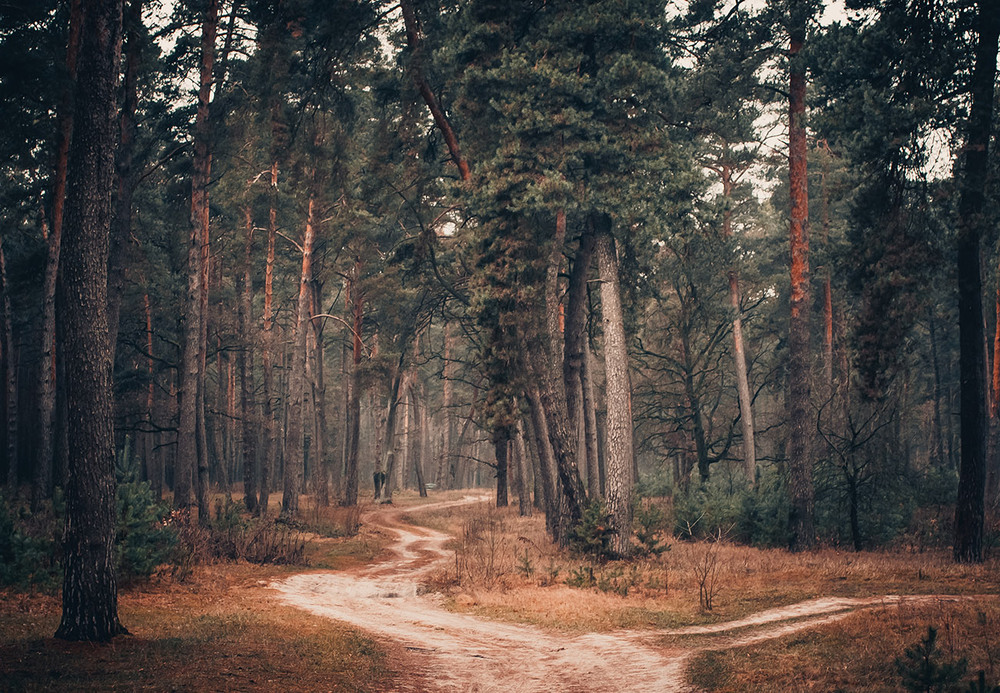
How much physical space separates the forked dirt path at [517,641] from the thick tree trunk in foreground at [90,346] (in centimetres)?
359

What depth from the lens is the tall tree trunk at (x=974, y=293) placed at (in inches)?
541

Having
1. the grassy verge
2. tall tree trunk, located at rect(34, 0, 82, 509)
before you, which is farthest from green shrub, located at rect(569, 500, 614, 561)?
tall tree trunk, located at rect(34, 0, 82, 509)

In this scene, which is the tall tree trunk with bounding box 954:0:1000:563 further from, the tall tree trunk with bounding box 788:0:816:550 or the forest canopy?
the tall tree trunk with bounding box 788:0:816:550

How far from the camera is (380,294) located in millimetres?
27594

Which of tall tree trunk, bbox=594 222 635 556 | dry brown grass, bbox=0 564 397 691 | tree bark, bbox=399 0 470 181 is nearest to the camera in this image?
dry brown grass, bbox=0 564 397 691

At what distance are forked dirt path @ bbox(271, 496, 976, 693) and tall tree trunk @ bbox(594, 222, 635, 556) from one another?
5.04 m

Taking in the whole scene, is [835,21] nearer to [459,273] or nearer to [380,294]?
[459,273]

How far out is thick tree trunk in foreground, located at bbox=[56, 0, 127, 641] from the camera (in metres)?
7.65

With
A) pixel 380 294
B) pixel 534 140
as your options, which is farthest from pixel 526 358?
pixel 380 294

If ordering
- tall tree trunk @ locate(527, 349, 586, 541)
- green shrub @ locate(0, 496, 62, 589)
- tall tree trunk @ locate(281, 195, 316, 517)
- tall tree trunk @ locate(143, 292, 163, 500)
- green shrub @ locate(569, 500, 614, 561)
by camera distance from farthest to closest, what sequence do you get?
tall tree trunk @ locate(143, 292, 163, 500) → tall tree trunk @ locate(281, 195, 316, 517) → tall tree trunk @ locate(527, 349, 586, 541) → green shrub @ locate(569, 500, 614, 561) → green shrub @ locate(0, 496, 62, 589)

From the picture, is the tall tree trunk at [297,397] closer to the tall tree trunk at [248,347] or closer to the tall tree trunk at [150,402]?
the tall tree trunk at [248,347]

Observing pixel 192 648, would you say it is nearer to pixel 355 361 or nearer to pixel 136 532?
pixel 136 532

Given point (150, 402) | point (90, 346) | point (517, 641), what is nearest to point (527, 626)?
point (517, 641)

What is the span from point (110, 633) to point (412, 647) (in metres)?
3.65
